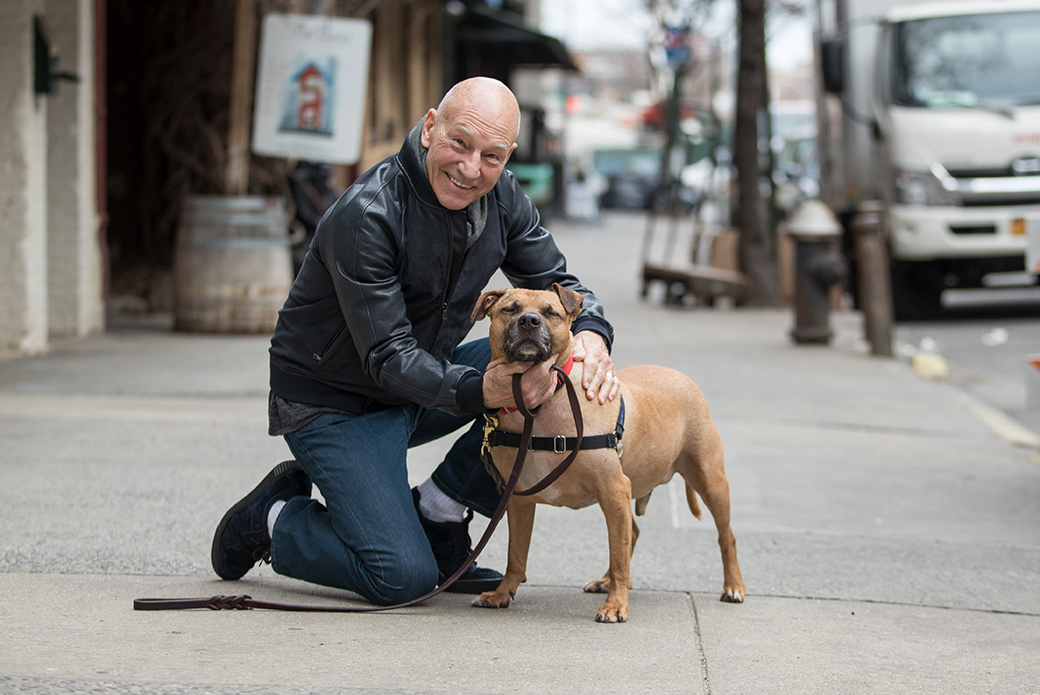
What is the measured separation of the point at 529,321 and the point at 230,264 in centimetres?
645

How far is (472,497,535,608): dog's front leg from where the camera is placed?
12.5 feet

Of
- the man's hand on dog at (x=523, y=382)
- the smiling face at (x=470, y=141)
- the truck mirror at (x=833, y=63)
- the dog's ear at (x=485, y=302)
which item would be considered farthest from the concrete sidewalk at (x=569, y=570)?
the truck mirror at (x=833, y=63)

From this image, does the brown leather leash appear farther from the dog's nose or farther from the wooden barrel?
the wooden barrel

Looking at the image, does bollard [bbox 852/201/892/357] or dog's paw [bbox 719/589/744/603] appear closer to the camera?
dog's paw [bbox 719/589/744/603]

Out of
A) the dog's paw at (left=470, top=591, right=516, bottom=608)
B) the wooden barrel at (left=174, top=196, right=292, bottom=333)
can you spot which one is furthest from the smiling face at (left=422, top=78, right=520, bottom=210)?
the wooden barrel at (left=174, top=196, right=292, bottom=333)

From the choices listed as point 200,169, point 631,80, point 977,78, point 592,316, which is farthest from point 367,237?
point 631,80

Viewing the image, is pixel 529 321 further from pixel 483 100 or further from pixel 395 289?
pixel 483 100

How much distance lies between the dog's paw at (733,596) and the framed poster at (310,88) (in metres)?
6.60

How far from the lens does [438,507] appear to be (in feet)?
13.5

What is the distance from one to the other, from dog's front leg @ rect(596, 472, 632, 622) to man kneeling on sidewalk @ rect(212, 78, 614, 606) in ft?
0.94

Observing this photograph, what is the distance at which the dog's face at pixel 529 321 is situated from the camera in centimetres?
344

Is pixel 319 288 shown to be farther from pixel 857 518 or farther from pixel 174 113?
pixel 174 113

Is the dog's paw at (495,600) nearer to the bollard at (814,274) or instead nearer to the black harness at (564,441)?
the black harness at (564,441)

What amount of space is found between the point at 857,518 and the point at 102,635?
3232mm
